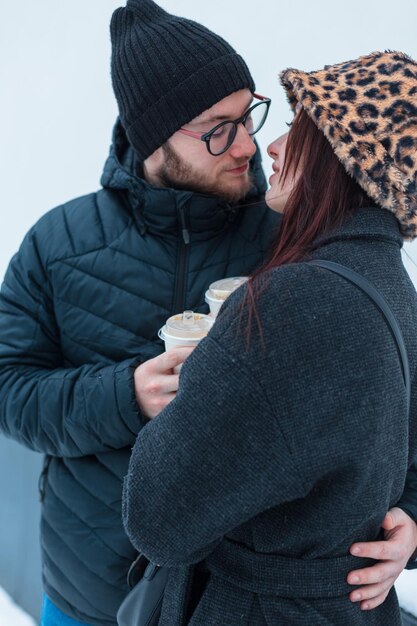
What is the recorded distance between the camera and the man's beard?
4.44ft

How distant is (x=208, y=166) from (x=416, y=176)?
1.87ft

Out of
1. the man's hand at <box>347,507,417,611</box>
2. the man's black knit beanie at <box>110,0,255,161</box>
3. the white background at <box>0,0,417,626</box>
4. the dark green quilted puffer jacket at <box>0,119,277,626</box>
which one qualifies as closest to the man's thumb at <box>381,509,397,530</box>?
the man's hand at <box>347,507,417,611</box>

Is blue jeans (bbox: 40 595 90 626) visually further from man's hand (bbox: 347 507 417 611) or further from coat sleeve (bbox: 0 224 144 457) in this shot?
man's hand (bbox: 347 507 417 611)

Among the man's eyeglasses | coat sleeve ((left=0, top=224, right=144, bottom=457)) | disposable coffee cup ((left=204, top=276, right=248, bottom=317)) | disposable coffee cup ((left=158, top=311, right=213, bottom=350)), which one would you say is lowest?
coat sleeve ((left=0, top=224, right=144, bottom=457))

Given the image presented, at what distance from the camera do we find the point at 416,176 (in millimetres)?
887

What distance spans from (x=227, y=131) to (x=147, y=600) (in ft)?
3.12

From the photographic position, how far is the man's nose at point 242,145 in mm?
1357

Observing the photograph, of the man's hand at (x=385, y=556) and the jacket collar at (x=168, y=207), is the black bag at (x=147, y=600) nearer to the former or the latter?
the man's hand at (x=385, y=556)

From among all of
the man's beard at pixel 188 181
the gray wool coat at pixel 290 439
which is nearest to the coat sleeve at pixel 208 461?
the gray wool coat at pixel 290 439

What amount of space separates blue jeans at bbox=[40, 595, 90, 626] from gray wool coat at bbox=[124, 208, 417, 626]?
68 centimetres

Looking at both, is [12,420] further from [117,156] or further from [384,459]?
[384,459]

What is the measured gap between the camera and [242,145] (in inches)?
53.6

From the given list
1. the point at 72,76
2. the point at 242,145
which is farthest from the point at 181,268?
the point at 72,76

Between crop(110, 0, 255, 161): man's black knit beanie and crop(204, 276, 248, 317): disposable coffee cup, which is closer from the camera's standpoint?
crop(204, 276, 248, 317): disposable coffee cup
